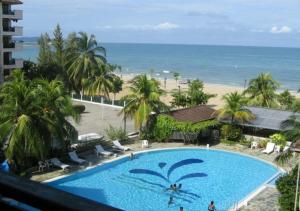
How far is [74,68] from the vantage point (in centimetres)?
4425

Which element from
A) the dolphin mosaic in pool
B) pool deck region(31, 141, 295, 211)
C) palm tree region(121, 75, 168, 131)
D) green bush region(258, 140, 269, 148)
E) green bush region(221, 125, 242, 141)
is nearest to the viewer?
pool deck region(31, 141, 295, 211)

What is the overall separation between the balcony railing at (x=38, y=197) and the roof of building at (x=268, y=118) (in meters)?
29.1

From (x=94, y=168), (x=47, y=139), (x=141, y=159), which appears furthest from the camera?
(x=141, y=159)

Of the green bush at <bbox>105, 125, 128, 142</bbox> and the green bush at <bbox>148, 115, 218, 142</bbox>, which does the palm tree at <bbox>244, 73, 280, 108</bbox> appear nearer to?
the green bush at <bbox>148, 115, 218, 142</bbox>

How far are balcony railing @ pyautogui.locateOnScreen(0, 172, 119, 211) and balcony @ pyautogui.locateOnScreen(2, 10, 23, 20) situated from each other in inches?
1661

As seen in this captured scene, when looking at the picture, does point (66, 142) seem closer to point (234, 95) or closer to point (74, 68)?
point (234, 95)

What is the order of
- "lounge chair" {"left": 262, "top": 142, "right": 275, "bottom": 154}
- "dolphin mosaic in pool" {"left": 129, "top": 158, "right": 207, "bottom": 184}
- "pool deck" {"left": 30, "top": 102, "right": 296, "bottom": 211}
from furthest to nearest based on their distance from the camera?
1. "lounge chair" {"left": 262, "top": 142, "right": 275, "bottom": 154}
2. "dolphin mosaic in pool" {"left": 129, "top": 158, "right": 207, "bottom": 184}
3. "pool deck" {"left": 30, "top": 102, "right": 296, "bottom": 211}

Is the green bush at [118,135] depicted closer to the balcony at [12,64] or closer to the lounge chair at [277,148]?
the lounge chair at [277,148]

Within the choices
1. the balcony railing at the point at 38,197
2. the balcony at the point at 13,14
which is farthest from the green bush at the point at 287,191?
the balcony at the point at 13,14

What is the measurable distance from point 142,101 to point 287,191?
13.5 metres

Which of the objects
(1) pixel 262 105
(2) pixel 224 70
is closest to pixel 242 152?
(1) pixel 262 105

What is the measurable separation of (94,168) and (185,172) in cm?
518

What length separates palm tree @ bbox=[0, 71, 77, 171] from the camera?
19.7 metres

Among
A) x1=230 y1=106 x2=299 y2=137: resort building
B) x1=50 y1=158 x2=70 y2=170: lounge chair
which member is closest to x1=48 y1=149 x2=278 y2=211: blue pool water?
x1=50 y1=158 x2=70 y2=170: lounge chair
